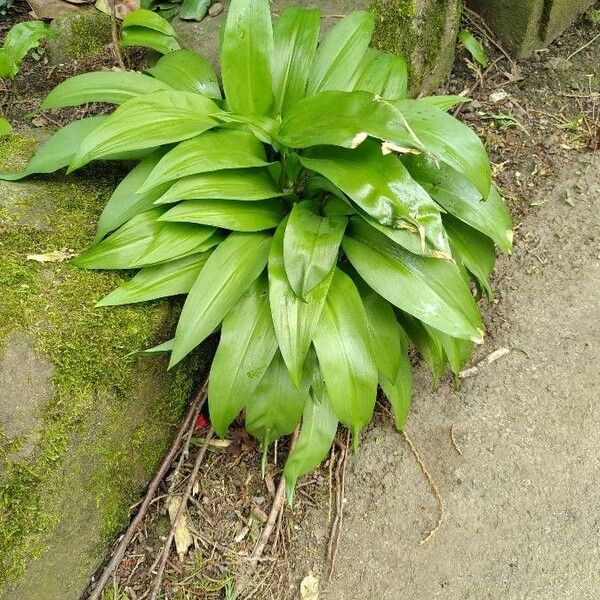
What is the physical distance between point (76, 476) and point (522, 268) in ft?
5.64

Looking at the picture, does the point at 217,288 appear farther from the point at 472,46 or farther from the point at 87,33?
the point at 472,46

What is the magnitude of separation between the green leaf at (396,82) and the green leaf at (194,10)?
0.97 m

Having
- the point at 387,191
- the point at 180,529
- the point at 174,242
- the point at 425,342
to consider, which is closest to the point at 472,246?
the point at 425,342

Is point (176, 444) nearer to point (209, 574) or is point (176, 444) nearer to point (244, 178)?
point (209, 574)

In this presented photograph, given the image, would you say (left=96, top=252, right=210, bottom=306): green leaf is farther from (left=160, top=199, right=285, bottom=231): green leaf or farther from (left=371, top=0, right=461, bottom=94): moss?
(left=371, top=0, right=461, bottom=94): moss

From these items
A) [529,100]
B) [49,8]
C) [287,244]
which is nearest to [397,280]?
[287,244]

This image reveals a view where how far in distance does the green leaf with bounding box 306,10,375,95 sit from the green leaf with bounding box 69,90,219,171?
40 cm

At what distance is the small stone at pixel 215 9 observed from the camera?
267 cm

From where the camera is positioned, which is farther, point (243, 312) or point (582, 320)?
point (582, 320)

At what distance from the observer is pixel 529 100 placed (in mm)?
2938

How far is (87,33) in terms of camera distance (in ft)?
9.30

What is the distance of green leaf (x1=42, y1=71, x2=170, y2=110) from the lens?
204 cm

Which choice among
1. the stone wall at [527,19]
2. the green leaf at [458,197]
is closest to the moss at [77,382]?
the green leaf at [458,197]

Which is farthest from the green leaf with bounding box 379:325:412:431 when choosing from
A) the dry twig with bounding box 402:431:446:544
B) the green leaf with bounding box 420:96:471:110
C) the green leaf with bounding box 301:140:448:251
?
the green leaf with bounding box 420:96:471:110
